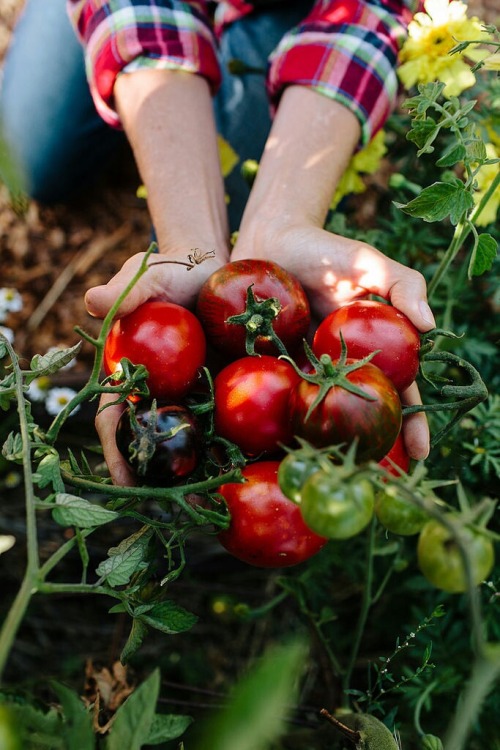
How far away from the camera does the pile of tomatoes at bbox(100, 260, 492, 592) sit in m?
0.83

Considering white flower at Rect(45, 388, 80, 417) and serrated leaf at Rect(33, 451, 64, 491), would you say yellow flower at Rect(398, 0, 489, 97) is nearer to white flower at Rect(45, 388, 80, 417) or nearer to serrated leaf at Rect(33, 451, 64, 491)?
serrated leaf at Rect(33, 451, 64, 491)

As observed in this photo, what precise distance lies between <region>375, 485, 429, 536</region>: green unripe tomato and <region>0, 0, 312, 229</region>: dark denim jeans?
49.9 inches

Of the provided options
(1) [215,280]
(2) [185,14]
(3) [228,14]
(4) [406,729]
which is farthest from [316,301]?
(3) [228,14]

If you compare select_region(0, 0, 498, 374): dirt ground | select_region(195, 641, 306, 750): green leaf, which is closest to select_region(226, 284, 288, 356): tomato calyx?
select_region(195, 641, 306, 750): green leaf

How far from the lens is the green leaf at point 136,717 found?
0.53m

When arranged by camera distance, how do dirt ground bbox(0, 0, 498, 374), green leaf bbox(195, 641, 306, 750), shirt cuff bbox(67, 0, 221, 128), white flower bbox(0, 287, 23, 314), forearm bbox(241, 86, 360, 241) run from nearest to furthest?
green leaf bbox(195, 641, 306, 750), forearm bbox(241, 86, 360, 241), shirt cuff bbox(67, 0, 221, 128), white flower bbox(0, 287, 23, 314), dirt ground bbox(0, 0, 498, 374)

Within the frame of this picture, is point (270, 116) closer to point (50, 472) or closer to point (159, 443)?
point (159, 443)

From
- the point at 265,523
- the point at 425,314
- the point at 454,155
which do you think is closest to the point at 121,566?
the point at 265,523

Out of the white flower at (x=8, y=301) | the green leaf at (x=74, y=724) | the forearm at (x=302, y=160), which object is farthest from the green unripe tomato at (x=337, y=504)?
the white flower at (x=8, y=301)

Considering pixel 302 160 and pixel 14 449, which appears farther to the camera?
pixel 302 160

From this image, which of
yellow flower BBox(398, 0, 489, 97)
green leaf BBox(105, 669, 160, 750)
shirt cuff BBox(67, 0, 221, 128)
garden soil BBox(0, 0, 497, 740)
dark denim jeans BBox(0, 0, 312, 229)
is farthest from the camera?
dark denim jeans BBox(0, 0, 312, 229)

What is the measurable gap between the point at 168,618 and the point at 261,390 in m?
0.35

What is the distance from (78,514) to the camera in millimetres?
694

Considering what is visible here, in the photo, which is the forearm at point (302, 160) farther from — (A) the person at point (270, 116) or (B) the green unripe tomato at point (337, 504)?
(B) the green unripe tomato at point (337, 504)
